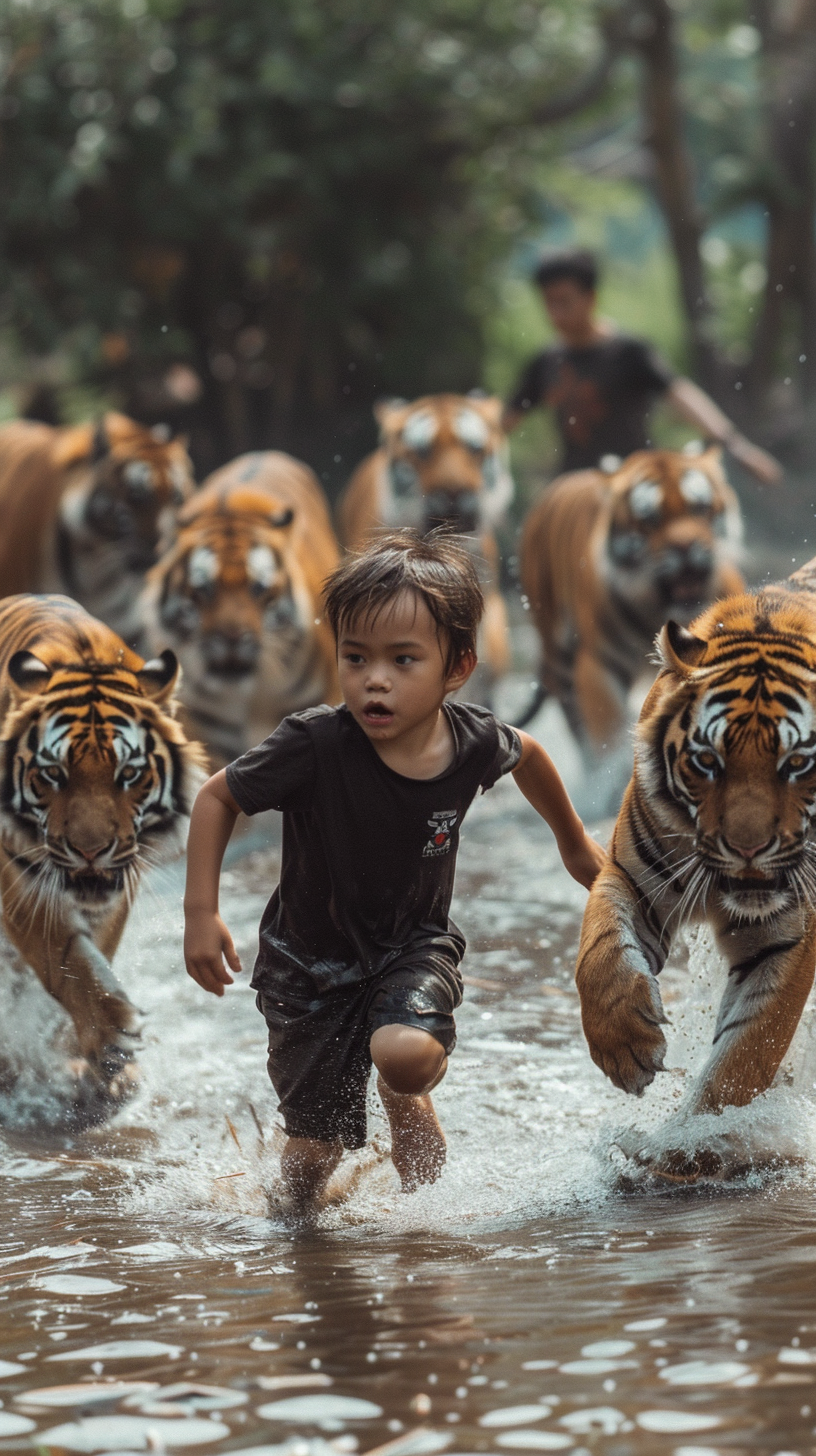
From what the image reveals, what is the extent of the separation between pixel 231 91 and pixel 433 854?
36.1 ft

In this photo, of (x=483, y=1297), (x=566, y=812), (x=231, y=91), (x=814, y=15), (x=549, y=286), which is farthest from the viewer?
(x=814, y=15)

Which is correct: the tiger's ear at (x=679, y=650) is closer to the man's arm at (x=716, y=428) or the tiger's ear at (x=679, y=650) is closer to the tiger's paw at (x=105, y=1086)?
the tiger's paw at (x=105, y=1086)

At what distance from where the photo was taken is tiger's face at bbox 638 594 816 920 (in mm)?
3162

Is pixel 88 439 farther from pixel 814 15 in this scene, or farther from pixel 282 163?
pixel 814 15

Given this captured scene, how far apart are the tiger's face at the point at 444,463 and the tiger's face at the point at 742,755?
16.7ft

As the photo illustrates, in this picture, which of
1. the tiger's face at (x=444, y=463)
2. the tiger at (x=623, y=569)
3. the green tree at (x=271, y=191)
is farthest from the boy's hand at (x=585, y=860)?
the green tree at (x=271, y=191)

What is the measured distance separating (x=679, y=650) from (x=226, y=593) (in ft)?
10.7

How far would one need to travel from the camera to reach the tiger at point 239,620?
648cm

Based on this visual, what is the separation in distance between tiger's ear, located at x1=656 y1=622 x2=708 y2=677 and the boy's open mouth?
605 mm

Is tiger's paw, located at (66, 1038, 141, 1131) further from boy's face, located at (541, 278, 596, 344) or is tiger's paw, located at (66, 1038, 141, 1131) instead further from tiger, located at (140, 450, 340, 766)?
boy's face, located at (541, 278, 596, 344)

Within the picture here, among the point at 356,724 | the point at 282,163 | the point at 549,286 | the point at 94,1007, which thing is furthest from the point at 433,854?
the point at 282,163

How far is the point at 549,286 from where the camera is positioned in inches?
343

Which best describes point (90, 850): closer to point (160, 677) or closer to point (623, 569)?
point (160, 677)

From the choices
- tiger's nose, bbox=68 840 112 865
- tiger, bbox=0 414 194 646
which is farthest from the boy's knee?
tiger, bbox=0 414 194 646
